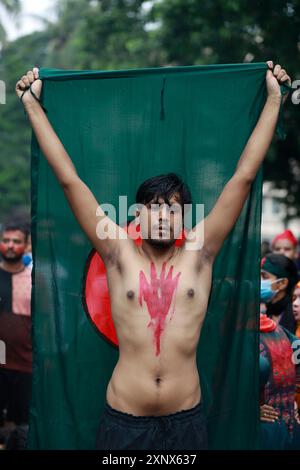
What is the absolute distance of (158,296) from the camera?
3773mm

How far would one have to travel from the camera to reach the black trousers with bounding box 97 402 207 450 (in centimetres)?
364

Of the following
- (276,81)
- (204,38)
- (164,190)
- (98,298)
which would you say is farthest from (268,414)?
(204,38)

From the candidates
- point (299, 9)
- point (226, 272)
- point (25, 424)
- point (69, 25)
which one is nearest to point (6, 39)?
point (69, 25)

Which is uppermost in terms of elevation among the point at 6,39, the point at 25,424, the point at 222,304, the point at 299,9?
the point at 6,39

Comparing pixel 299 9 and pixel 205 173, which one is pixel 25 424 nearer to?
pixel 205 173

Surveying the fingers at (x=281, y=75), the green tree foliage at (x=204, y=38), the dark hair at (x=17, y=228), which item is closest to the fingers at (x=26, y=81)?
the fingers at (x=281, y=75)

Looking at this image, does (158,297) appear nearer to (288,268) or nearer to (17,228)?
(288,268)

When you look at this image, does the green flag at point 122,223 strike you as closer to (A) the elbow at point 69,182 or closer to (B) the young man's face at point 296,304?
(A) the elbow at point 69,182

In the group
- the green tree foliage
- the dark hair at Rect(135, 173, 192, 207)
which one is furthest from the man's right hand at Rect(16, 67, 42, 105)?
the green tree foliage

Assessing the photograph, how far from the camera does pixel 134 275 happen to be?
3795 mm

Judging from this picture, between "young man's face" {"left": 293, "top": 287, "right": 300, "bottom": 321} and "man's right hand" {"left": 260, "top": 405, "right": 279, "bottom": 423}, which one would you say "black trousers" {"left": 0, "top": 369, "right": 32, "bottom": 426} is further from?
"man's right hand" {"left": 260, "top": 405, "right": 279, "bottom": 423}

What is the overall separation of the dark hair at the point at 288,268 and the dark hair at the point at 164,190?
2.20m

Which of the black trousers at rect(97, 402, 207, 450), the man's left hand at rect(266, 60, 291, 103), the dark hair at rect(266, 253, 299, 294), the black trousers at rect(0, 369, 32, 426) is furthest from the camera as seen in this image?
the black trousers at rect(0, 369, 32, 426)
